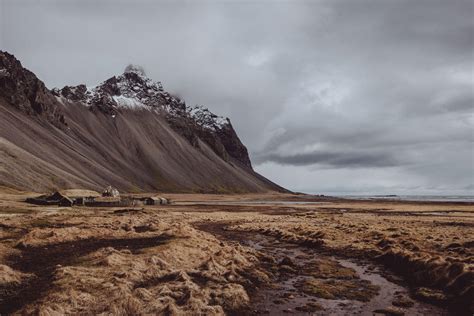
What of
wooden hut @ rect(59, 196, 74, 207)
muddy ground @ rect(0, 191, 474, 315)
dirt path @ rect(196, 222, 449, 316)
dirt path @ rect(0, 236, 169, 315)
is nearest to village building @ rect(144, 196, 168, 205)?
wooden hut @ rect(59, 196, 74, 207)

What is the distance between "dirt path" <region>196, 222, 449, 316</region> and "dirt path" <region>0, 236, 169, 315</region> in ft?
39.4

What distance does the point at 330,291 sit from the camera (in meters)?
26.4

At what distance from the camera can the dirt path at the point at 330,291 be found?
74.2ft

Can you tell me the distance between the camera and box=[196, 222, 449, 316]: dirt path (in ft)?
74.2

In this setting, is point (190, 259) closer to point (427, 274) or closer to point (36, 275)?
point (36, 275)

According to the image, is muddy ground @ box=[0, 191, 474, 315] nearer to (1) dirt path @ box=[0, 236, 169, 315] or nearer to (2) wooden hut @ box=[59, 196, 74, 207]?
(1) dirt path @ box=[0, 236, 169, 315]

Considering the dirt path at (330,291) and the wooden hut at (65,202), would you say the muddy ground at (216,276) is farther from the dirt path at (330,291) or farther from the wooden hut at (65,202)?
the wooden hut at (65,202)

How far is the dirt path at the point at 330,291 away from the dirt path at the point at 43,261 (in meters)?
12.0

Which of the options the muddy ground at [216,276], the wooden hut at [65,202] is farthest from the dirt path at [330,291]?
the wooden hut at [65,202]

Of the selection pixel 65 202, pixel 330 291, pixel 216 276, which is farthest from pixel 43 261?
pixel 65 202

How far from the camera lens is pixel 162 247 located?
35062 mm

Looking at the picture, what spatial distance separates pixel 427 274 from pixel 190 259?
18.3 metres

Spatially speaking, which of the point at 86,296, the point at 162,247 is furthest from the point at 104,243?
the point at 86,296

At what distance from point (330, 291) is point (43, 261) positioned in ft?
70.6
